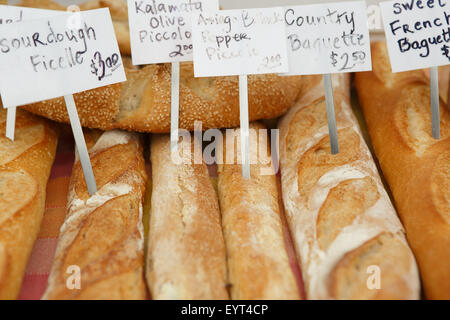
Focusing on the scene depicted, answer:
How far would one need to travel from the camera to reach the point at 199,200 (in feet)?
4.22

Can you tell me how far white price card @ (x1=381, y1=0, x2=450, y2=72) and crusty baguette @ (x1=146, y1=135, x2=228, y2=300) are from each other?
760 mm

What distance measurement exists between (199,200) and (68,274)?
43 centimetres

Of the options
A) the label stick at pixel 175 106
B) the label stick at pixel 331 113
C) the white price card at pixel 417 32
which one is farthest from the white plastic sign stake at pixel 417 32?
the label stick at pixel 175 106

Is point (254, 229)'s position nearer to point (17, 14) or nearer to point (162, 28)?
point (162, 28)

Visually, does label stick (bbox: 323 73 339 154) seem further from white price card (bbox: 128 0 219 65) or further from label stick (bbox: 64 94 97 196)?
label stick (bbox: 64 94 97 196)

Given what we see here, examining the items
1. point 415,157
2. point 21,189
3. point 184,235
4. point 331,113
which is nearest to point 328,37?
point 331,113

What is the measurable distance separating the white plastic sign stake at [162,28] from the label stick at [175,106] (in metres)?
0.04

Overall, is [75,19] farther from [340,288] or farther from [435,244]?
[435,244]

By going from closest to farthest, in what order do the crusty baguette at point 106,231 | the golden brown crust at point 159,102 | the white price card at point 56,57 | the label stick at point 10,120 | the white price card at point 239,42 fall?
1. the crusty baguette at point 106,231
2. the white price card at point 56,57
3. the white price card at point 239,42
4. the label stick at point 10,120
5. the golden brown crust at point 159,102

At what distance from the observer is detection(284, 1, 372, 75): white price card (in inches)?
50.6

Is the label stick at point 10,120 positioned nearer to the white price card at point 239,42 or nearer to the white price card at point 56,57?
the white price card at point 56,57

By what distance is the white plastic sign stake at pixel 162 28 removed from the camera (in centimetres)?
130
